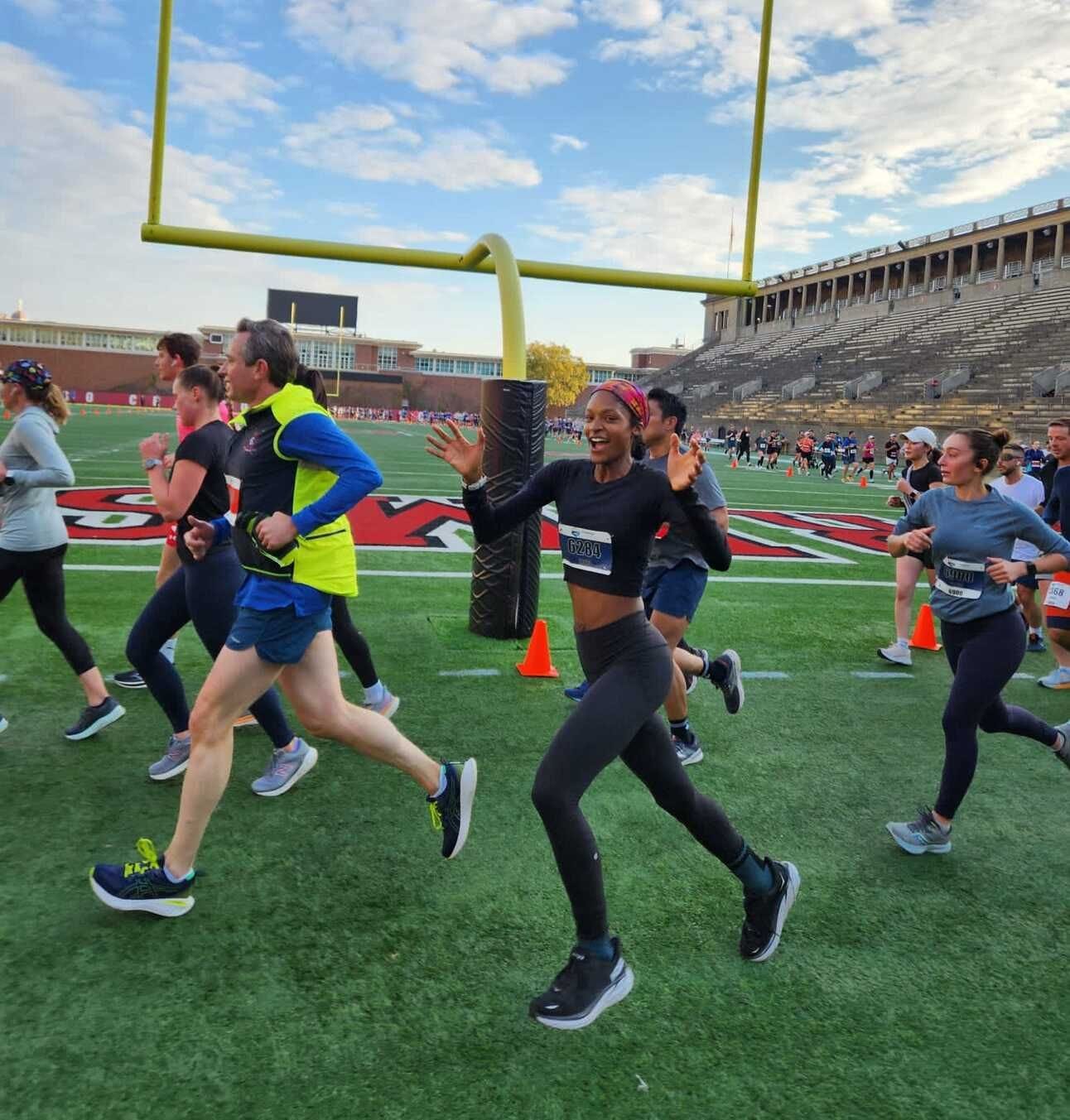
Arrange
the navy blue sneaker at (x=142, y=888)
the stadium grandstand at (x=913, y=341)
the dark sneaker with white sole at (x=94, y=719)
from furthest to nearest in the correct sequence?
the stadium grandstand at (x=913, y=341), the dark sneaker with white sole at (x=94, y=719), the navy blue sneaker at (x=142, y=888)

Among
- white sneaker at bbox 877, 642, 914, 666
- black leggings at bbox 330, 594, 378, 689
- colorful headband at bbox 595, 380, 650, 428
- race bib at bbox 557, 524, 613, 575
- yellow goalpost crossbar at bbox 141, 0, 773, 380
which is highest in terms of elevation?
yellow goalpost crossbar at bbox 141, 0, 773, 380

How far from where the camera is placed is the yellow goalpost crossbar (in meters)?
7.17

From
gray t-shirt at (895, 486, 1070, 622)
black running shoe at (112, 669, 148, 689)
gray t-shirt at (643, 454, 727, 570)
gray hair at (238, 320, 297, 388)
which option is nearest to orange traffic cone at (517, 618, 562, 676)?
gray t-shirt at (643, 454, 727, 570)

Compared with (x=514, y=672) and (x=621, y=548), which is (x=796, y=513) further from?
(x=621, y=548)

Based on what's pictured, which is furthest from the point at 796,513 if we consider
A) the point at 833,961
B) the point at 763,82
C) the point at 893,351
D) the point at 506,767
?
→ the point at 893,351

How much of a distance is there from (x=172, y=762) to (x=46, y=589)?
1.15 meters

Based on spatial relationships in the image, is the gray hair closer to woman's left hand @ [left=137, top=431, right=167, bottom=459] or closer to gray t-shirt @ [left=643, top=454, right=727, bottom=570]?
woman's left hand @ [left=137, top=431, right=167, bottom=459]

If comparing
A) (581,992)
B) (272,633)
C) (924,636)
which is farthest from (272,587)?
(924,636)

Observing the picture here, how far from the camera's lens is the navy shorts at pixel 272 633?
125 inches

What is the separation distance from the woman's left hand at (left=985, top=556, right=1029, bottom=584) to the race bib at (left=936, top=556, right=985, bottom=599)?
124 mm

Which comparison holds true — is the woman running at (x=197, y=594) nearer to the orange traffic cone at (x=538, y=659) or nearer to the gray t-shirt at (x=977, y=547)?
the orange traffic cone at (x=538, y=659)

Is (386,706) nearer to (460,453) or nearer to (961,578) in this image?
(460,453)

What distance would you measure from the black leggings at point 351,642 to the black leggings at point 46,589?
1.28 m

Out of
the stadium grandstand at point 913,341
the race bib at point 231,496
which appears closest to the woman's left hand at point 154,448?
the race bib at point 231,496
